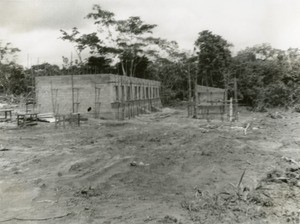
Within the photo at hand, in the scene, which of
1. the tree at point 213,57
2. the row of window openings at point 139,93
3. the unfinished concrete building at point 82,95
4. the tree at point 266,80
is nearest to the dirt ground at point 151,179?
the unfinished concrete building at point 82,95

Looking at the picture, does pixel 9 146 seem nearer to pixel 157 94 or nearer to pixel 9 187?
pixel 9 187

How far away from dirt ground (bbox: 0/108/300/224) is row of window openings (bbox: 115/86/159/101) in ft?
39.3

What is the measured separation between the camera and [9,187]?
32.1 feet

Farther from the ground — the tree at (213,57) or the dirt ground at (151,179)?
the tree at (213,57)

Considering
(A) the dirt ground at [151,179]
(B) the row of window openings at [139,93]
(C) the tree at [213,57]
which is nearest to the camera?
(A) the dirt ground at [151,179]

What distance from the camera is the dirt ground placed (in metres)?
7.43

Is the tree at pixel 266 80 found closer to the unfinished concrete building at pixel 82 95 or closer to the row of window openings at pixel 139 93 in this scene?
the row of window openings at pixel 139 93

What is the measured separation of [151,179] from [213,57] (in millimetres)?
38459

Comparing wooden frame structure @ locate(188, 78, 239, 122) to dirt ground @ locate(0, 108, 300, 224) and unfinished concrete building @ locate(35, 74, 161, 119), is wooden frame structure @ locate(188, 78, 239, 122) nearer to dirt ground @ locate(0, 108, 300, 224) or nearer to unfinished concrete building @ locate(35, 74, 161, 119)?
unfinished concrete building @ locate(35, 74, 161, 119)

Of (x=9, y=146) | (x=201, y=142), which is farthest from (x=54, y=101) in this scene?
(x=201, y=142)

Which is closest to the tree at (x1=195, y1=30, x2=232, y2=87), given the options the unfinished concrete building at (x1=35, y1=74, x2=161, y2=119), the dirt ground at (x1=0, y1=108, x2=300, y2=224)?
the unfinished concrete building at (x1=35, y1=74, x2=161, y2=119)

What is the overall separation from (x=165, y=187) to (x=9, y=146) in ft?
31.0

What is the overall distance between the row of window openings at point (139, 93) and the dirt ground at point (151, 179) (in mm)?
11977

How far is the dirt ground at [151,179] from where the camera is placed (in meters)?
7.43
